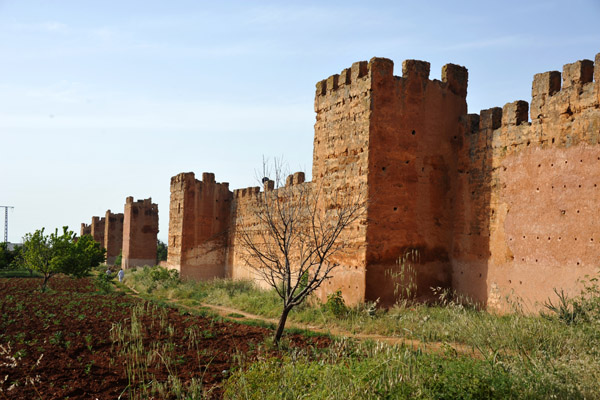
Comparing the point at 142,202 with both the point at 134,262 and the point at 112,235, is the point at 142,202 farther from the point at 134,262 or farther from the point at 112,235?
the point at 112,235

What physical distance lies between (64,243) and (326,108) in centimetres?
1352

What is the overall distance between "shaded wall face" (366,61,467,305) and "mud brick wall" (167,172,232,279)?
12305 millimetres

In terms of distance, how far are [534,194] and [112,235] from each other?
3582 centimetres

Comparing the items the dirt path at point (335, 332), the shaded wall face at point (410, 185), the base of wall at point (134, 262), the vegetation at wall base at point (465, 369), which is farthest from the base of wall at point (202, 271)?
the vegetation at wall base at point (465, 369)

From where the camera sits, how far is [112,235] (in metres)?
39.6

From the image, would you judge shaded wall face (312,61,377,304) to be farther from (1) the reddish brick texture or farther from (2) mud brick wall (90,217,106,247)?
(2) mud brick wall (90,217,106,247)

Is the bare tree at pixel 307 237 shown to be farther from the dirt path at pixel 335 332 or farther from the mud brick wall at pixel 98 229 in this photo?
the mud brick wall at pixel 98 229

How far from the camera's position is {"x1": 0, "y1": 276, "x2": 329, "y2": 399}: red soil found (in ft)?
19.5

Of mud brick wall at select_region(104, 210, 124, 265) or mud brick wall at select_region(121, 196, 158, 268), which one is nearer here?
mud brick wall at select_region(121, 196, 158, 268)

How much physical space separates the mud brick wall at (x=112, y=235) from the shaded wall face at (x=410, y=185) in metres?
32.3

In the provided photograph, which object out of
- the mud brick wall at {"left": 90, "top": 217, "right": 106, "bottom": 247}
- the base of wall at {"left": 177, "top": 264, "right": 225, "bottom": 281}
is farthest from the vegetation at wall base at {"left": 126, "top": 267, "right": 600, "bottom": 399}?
the mud brick wall at {"left": 90, "top": 217, "right": 106, "bottom": 247}

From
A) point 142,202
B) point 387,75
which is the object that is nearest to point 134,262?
point 142,202

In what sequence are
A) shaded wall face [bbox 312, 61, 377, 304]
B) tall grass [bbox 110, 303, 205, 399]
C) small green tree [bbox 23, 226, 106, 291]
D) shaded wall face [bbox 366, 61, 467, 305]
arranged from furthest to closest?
1. small green tree [bbox 23, 226, 106, 291]
2. shaded wall face [bbox 312, 61, 377, 304]
3. shaded wall face [bbox 366, 61, 467, 305]
4. tall grass [bbox 110, 303, 205, 399]

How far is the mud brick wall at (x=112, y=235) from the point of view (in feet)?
127
